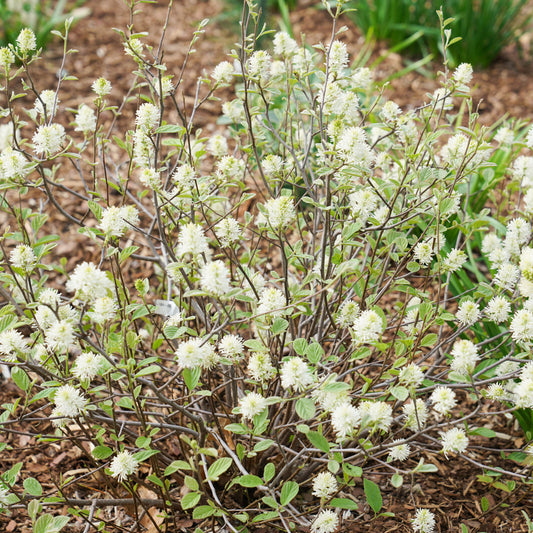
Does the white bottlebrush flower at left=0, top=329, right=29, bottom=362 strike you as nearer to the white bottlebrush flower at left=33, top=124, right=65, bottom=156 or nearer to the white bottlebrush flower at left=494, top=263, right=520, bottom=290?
the white bottlebrush flower at left=33, top=124, right=65, bottom=156

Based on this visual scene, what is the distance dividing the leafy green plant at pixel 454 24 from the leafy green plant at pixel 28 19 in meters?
2.11

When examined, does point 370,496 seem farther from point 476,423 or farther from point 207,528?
point 476,423

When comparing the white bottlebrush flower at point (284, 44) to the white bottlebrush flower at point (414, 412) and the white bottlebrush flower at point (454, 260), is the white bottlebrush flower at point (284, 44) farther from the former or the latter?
the white bottlebrush flower at point (414, 412)

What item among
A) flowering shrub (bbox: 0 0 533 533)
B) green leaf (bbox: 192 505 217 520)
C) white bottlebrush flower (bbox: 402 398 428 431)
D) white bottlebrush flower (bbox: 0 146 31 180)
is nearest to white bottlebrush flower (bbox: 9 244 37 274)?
flowering shrub (bbox: 0 0 533 533)

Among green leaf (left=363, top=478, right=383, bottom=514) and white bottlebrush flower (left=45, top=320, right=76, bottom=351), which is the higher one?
white bottlebrush flower (left=45, top=320, right=76, bottom=351)

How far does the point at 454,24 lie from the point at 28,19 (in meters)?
2.90

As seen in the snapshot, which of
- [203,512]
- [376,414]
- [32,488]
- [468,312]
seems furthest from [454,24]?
[32,488]

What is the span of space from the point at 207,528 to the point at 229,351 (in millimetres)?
636

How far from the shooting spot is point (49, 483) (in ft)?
6.51

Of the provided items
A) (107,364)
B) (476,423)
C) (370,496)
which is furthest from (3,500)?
(476,423)

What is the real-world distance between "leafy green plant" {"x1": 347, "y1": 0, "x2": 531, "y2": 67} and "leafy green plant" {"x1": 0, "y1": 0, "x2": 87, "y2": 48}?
211 centimetres

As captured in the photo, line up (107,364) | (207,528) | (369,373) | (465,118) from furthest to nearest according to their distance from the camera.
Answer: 1. (465,118)
2. (369,373)
3. (207,528)
4. (107,364)

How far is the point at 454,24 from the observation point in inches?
160

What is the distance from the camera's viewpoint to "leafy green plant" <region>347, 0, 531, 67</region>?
4.12m
